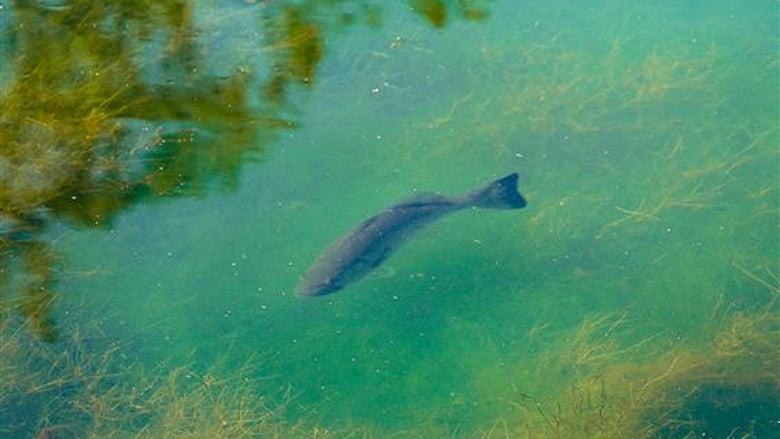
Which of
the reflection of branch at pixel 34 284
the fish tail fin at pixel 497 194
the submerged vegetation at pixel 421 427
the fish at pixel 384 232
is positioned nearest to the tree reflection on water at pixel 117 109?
the reflection of branch at pixel 34 284

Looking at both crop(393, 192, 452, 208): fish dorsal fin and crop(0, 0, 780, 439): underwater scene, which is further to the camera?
crop(393, 192, 452, 208): fish dorsal fin

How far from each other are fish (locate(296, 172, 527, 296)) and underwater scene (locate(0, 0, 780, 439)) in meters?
0.01

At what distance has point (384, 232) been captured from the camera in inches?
167

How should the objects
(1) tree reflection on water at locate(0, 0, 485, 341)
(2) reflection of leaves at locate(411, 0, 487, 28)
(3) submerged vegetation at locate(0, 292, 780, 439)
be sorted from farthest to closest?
(2) reflection of leaves at locate(411, 0, 487, 28) < (1) tree reflection on water at locate(0, 0, 485, 341) < (3) submerged vegetation at locate(0, 292, 780, 439)

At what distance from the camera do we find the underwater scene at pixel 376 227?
13.6 feet

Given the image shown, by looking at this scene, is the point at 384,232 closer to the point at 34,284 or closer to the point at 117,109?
the point at 117,109

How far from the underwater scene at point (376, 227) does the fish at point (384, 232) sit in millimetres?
11

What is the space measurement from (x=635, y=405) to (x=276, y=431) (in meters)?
1.62

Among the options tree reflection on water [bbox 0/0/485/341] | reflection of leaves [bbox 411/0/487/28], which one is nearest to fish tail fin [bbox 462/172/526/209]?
tree reflection on water [bbox 0/0/485/341]

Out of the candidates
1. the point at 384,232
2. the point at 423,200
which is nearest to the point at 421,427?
the point at 384,232

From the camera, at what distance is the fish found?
→ 4.16 meters

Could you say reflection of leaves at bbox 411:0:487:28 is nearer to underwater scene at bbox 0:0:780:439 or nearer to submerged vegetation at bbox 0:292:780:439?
underwater scene at bbox 0:0:780:439

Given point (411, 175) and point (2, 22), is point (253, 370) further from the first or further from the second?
point (2, 22)

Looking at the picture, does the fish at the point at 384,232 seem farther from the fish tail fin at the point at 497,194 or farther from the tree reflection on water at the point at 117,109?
the tree reflection on water at the point at 117,109
